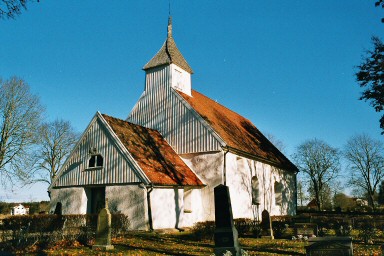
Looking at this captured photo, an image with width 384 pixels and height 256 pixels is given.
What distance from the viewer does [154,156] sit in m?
22.4

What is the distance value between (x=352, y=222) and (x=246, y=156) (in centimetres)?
878

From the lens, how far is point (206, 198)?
2348 centimetres

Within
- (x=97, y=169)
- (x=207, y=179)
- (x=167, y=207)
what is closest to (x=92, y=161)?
(x=97, y=169)

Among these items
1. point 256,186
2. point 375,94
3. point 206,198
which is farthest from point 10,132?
point 375,94

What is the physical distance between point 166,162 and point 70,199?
690 cm

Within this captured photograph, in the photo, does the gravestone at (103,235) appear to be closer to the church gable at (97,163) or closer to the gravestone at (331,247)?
the church gable at (97,163)

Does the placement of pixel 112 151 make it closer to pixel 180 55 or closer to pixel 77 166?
pixel 77 166

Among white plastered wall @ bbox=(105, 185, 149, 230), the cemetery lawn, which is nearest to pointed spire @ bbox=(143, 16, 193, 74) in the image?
white plastered wall @ bbox=(105, 185, 149, 230)

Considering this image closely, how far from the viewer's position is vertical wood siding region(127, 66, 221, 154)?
80.1 feet

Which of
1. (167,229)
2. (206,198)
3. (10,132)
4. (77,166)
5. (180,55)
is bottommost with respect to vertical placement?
(167,229)

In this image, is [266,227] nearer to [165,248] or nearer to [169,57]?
[165,248]

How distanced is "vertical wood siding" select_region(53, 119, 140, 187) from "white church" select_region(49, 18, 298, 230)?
61 mm

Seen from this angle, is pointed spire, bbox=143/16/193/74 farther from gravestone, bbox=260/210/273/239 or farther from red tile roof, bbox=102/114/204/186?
gravestone, bbox=260/210/273/239

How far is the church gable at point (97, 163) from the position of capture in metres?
20.2
